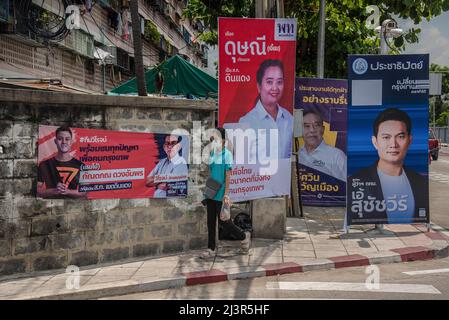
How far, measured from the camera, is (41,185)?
654 centimetres

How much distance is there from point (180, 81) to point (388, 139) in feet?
21.6

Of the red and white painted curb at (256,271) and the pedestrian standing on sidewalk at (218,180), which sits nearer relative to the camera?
the red and white painted curb at (256,271)

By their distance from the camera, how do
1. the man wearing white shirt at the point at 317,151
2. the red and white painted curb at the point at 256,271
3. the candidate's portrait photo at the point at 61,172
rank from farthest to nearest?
1. the man wearing white shirt at the point at 317,151
2. the candidate's portrait photo at the point at 61,172
3. the red and white painted curb at the point at 256,271

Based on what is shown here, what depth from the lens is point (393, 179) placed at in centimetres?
896

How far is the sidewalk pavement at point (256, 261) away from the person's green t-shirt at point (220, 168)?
95 cm

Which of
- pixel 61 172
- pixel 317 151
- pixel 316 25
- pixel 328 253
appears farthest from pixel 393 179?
pixel 316 25

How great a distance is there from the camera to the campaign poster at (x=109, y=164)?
662cm

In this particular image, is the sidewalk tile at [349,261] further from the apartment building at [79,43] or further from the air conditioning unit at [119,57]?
the air conditioning unit at [119,57]

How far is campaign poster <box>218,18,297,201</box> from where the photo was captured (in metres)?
8.30

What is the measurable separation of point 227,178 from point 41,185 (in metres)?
2.53

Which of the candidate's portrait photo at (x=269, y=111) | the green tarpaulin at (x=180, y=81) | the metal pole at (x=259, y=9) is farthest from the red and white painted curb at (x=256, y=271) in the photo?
the green tarpaulin at (x=180, y=81)

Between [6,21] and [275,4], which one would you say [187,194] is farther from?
[6,21]

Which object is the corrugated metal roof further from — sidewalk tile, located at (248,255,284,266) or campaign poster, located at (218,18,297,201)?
sidewalk tile, located at (248,255,284,266)
